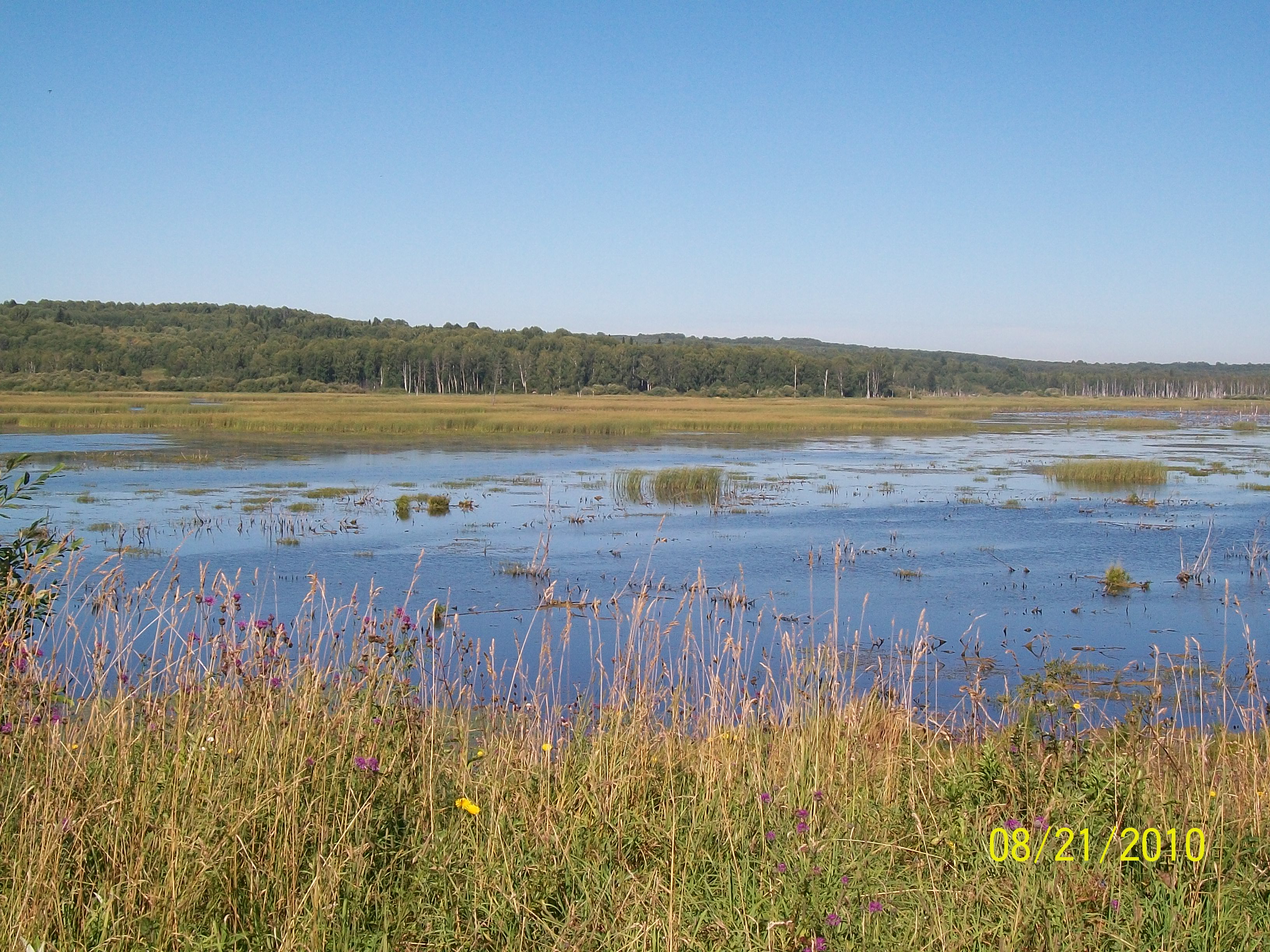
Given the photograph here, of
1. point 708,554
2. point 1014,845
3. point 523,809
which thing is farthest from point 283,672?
point 708,554

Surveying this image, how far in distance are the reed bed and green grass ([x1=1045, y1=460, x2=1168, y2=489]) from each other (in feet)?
79.7

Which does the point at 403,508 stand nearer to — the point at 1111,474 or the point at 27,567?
the point at 27,567

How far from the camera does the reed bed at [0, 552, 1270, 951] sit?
3.35m

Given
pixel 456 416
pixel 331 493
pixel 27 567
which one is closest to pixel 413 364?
pixel 456 416

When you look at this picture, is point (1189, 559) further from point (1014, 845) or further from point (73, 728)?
point (73, 728)

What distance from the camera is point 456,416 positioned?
52562 millimetres

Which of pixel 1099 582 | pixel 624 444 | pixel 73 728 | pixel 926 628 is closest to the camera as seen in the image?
pixel 73 728

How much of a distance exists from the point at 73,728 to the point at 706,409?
6404 centimetres

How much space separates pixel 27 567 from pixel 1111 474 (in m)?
28.8

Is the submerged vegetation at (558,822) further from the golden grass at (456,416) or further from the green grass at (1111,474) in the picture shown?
the golden grass at (456,416)

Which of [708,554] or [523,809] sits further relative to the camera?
[708,554]

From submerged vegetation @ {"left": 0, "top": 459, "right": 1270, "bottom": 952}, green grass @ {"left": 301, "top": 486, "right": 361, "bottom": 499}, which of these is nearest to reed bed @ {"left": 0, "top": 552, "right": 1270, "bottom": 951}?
submerged vegetation @ {"left": 0, "top": 459, "right": 1270, "bottom": 952}

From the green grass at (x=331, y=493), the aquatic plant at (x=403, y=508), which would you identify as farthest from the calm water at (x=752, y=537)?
the green grass at (x=331, y=493)

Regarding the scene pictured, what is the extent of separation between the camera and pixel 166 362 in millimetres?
109750
